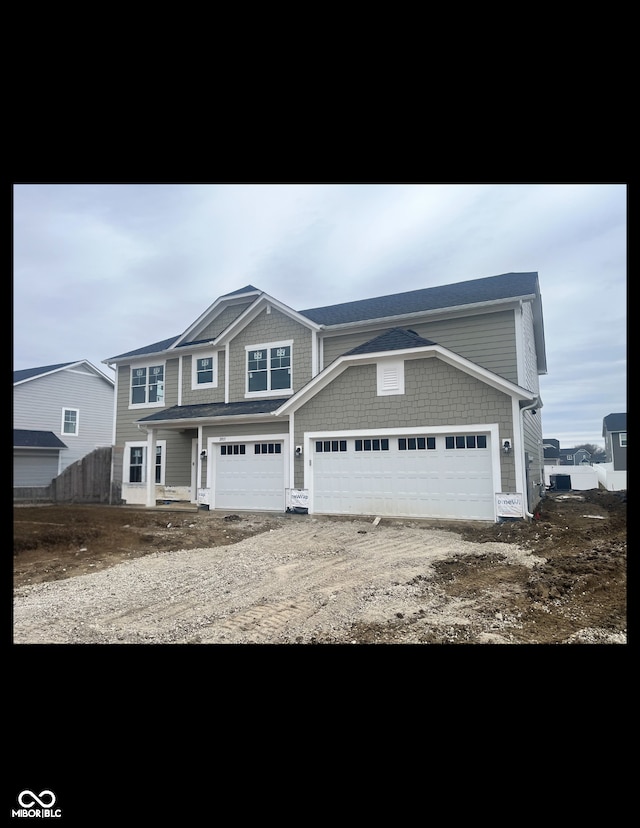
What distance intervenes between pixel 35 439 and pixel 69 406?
2433 mm

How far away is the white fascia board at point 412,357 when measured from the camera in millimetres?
9586

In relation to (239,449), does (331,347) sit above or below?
above

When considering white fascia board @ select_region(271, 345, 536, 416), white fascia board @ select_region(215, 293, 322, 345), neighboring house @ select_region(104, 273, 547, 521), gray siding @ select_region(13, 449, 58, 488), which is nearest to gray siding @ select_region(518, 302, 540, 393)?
neighboring house @ select_region(104, 273, 547, 521)

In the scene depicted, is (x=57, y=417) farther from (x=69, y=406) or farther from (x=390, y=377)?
(x=390, y=377)

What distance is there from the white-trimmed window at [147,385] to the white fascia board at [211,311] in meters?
1.32

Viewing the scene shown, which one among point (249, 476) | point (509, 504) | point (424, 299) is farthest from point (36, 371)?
point (509, 504)

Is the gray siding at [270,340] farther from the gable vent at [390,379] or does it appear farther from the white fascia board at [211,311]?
the gable vent at [390,379]

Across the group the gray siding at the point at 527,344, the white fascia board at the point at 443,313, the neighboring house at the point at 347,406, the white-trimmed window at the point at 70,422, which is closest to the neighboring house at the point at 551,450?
the neighboring house at the point at 347,406

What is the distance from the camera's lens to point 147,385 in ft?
54.1

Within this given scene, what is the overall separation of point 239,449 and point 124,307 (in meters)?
5.98

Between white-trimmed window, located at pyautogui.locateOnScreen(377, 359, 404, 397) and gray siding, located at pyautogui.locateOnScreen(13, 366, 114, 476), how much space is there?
16100mm
